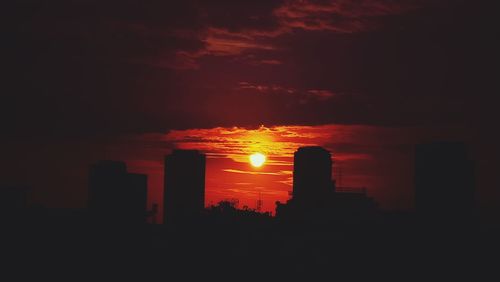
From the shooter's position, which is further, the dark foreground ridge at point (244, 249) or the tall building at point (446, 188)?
the tall building at point (446, 188)

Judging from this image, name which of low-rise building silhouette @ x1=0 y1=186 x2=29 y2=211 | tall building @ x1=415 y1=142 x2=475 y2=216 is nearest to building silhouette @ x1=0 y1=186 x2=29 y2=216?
low-rise building silhouette @ x1=0 y1=186 x2=29 y2=211

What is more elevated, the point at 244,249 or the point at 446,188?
the point at 446,188

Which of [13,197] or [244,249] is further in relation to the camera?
[13,197]

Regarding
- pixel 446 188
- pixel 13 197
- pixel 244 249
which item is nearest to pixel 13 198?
pixel 13 197

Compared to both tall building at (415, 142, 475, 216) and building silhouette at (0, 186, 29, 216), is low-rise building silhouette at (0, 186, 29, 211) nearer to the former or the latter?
building silhouette at (0, 186, 29, 216)

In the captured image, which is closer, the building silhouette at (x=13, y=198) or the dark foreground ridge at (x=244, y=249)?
the dark foreground ridge at (x=244, y=249)

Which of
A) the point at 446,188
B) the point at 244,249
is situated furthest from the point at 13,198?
the point at 446,188

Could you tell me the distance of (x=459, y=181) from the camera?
197 m

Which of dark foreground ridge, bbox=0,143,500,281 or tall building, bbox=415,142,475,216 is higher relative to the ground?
tall building, bbox=415,142,475,216

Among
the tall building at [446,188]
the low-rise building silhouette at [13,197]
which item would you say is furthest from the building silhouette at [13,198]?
the tall building at [446,188]

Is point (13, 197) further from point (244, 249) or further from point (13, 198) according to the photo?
point (244, 249)

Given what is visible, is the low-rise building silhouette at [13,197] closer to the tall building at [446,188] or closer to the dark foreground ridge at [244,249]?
the dark foreground ridge at [244,249]

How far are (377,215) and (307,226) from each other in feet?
98.8

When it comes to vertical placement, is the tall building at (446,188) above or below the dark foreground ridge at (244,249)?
above
